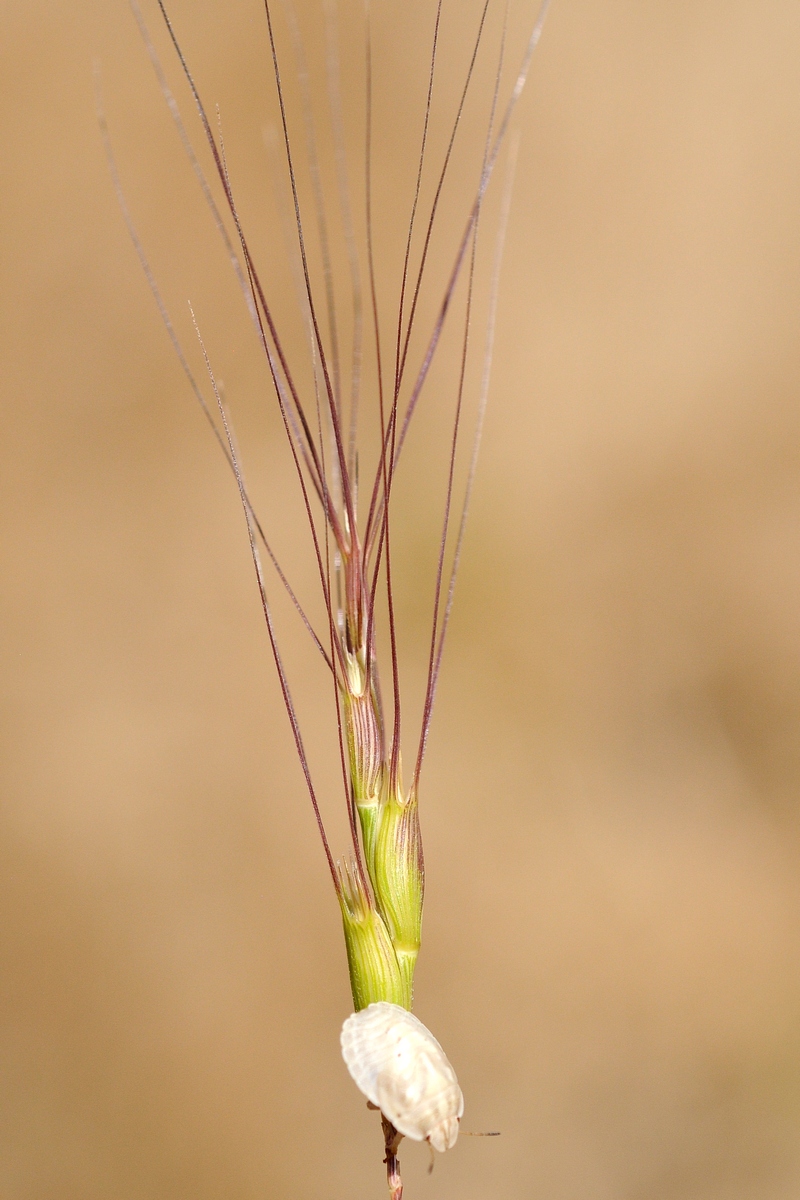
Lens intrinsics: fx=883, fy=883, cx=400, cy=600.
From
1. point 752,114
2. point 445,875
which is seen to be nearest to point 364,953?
point 445,875

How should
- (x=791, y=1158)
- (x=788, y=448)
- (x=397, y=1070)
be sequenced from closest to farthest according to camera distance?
1. (x=397, y=1070)
2. (x=791, y=1158)
3. (x=788, y=448)

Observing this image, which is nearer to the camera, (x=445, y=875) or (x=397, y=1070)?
(x=397, y=1070)

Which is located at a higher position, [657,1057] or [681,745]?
[681,745]

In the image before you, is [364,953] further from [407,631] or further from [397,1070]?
[407,631]

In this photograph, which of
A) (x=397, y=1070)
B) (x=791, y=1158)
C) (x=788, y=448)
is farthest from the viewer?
(x=788, y=448)

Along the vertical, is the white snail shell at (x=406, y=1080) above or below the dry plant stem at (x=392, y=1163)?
above

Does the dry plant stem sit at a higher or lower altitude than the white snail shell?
lower

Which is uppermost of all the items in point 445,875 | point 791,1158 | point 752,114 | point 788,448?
point 752,114
